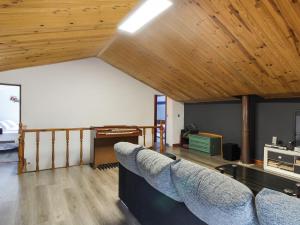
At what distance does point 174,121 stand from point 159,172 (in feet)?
19.3

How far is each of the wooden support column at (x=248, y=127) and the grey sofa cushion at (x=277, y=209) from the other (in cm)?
448

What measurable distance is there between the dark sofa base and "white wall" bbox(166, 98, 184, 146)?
15.8 ft

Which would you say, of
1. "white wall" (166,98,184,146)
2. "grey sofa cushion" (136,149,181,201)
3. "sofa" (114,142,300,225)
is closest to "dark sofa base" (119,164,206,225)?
"sofa" (114,142,300,225)

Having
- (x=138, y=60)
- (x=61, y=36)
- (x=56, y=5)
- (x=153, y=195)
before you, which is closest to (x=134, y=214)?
(x=153, y=195)

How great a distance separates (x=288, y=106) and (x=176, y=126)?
147 inches

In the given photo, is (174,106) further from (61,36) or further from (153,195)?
(153,195)

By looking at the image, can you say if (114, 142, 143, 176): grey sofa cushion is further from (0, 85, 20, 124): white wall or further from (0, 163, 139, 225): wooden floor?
(0, 85, 20, 124): white wall

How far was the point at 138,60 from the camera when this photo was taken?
533cm

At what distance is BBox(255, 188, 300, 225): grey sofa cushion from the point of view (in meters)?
0.93

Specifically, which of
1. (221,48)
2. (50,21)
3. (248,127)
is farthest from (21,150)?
(248,127)

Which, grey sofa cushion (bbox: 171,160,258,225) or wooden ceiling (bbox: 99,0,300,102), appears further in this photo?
wooden ceiling (bbox: 99,0,300,102)

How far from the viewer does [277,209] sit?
3.18 feet

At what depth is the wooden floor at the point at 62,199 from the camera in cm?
254

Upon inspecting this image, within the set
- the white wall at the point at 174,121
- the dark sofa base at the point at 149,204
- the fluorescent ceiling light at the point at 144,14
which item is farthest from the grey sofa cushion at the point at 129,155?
the white wall at the point at 174,121
